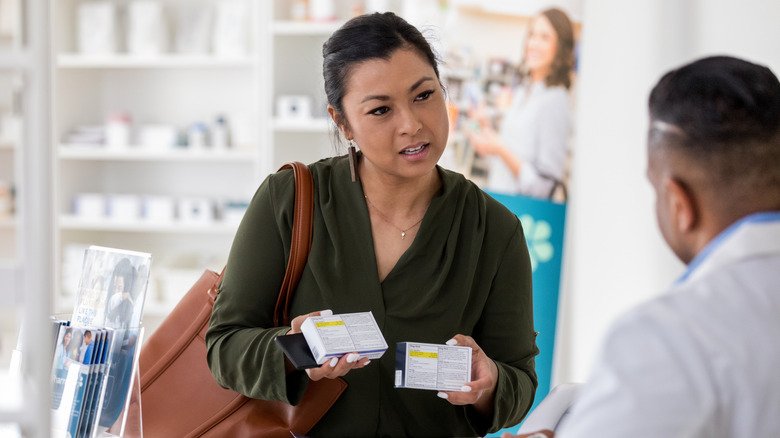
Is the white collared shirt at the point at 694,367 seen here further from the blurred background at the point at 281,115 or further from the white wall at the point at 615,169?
the white wall at the point at 615,169

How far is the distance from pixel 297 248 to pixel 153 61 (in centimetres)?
382

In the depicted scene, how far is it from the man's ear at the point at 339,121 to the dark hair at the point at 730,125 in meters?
0.87

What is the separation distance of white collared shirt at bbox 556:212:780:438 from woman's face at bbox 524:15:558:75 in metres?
2.87

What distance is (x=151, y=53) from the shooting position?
5.40 m

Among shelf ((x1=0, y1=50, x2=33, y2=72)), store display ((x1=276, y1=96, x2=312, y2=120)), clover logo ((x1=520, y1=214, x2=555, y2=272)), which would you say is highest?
shelf ((x1=0, y1=50, x2=33, y2=72))

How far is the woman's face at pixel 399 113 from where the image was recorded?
1860mm

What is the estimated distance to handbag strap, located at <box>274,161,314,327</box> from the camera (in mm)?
1850

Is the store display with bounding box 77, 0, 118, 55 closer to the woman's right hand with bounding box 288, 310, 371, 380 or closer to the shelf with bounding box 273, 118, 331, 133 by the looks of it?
the shelf with bounding box 273, 118, 331, 133

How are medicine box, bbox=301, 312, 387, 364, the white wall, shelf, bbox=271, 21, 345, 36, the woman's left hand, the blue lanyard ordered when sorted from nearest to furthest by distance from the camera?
the blue lanyard
medicine box, bbox=301, 312, 387, 364
the woman's left hand
the white wall
shelf, bbox=271, 21, 345, 36

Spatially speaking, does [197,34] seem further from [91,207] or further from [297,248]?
[297,248]

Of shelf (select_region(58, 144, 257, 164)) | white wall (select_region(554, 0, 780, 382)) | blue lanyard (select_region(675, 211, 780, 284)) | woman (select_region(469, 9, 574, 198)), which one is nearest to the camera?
blue lanyard (select_region(675, 211, 780, 284))

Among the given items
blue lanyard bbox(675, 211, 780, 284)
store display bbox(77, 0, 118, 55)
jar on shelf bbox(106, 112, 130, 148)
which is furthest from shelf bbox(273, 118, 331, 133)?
blue lanyard bbox(675, 211, 780, 284)

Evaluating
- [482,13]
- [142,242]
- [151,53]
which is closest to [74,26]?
[151,53]

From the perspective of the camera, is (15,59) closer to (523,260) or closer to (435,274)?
(435,274)
